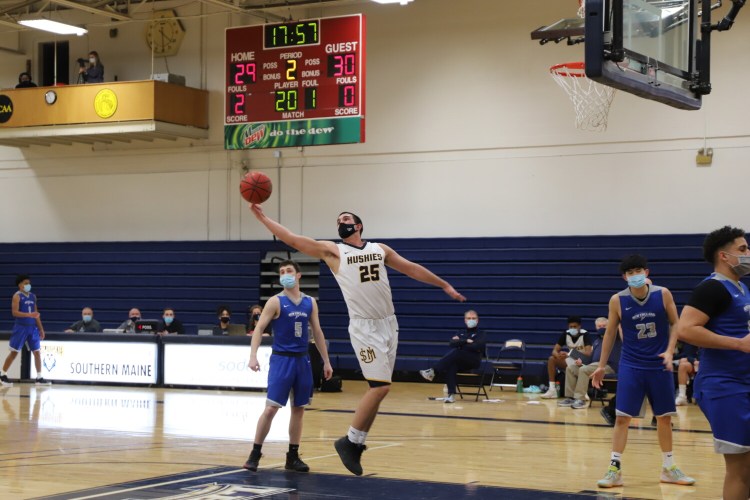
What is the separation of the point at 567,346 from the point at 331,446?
6969 mm

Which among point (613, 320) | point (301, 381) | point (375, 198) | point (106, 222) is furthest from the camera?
point (106, 222)

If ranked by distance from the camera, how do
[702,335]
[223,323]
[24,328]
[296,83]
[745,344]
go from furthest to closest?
[223,323]
[24,328]
[296,83]
[702,335]
[745,344]

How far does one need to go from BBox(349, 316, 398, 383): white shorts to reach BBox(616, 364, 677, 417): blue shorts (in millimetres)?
1830

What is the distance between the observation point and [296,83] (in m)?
16.7

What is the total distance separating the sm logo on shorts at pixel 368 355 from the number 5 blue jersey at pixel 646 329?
199 cm

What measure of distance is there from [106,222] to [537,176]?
31.9 ft

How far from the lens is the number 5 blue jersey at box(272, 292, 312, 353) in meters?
8.70

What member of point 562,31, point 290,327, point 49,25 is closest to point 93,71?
point 49,25

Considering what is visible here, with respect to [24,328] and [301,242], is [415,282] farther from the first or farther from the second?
[301,242]

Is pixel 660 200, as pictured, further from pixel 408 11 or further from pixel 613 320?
pixel 613 320

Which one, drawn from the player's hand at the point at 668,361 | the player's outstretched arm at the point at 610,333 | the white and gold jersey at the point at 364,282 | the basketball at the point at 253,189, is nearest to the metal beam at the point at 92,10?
the basketball at the point at 253,189

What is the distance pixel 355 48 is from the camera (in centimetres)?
1622

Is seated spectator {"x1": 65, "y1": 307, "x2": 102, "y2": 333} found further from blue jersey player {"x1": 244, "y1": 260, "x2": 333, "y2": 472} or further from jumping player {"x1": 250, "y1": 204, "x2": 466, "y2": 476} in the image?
jumping player {"x1": 250, "y1": 204, "x2": 466, "y2": 476}

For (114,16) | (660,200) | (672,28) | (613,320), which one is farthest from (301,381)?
(114,16)
